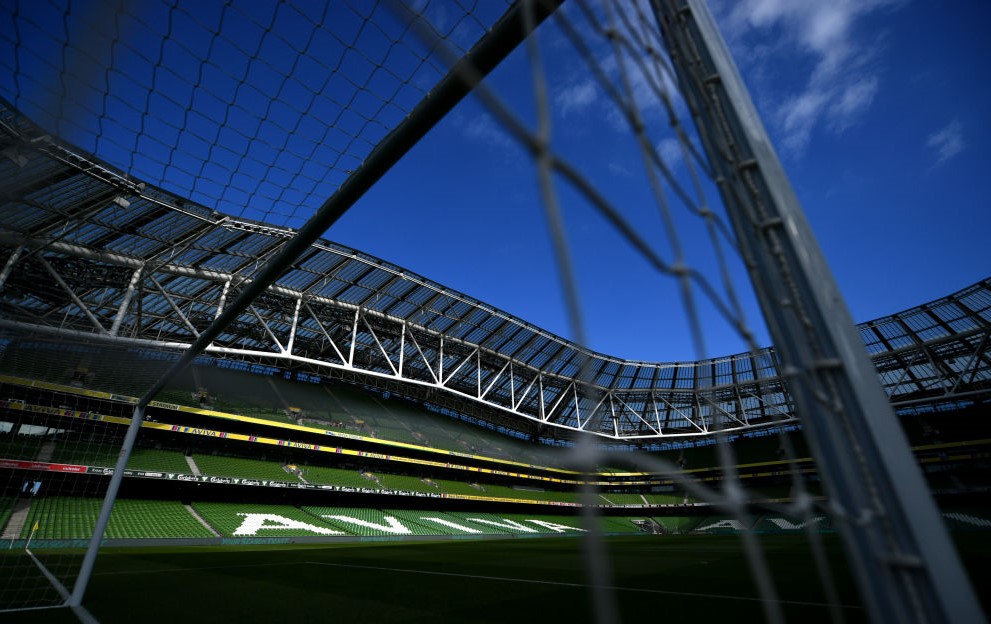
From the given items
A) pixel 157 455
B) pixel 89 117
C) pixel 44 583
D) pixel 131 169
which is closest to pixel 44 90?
pixel 89 117

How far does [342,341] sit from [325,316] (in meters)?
3.64

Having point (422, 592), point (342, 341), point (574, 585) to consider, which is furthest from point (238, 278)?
point (574, 585)

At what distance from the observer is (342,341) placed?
26.5 meters

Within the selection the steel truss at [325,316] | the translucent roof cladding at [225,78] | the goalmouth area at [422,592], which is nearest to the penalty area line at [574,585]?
the goalmouth area at [422,592]

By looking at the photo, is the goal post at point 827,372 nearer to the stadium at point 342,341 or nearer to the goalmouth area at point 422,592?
the stadium at point 342,341

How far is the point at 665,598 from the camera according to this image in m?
6.15

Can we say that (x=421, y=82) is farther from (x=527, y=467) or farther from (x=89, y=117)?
(x=527, y=467)

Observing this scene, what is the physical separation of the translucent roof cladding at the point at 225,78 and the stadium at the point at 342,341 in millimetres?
25

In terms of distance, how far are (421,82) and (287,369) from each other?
30035 millimetres

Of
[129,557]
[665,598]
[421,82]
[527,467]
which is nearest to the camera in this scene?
[421,82]

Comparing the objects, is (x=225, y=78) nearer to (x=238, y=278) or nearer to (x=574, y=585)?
(x=574, y=585)

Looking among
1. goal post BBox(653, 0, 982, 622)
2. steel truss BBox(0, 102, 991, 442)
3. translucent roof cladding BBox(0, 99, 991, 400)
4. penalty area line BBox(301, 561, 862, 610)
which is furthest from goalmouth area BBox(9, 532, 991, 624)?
goal post BBox(653, 0, 982, 622)

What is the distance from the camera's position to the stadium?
1.39 meters

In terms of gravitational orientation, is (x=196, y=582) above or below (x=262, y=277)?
below
